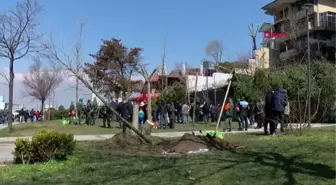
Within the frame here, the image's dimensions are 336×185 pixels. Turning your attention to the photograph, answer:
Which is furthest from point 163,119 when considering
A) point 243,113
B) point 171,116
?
point 243,113

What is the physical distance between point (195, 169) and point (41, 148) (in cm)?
384

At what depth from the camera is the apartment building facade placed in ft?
187

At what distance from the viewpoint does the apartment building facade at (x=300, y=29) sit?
5694 centimetres

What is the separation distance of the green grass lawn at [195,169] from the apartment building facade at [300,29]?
147 ft

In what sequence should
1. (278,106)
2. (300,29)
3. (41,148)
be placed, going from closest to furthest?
1. (41,148)
2. (278,106)
3. (300,29)

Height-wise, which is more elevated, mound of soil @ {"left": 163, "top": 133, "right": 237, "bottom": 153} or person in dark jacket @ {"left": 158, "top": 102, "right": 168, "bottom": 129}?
person in dark jacket @ {"left": 158, "top": 102, "right": 168, "bottom": 129}

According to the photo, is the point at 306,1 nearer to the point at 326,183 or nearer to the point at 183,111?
the point at 183,111

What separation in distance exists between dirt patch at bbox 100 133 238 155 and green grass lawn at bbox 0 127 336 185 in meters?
0.90

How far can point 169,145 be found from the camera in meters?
12.3

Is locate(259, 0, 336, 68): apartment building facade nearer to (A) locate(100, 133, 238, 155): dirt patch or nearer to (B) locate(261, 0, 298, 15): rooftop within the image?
(B) locate(261, 0, 298, 15): rooftop

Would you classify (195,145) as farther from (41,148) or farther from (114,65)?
(114,65)

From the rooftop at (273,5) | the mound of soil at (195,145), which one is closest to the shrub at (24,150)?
the mound of soil at (195,145)

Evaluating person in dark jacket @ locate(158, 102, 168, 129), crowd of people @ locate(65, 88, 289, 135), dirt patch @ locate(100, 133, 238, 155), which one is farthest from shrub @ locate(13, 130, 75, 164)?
person in dark jacket @ locate(158, 102, 168, 129)

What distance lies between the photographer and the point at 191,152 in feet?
36.6
